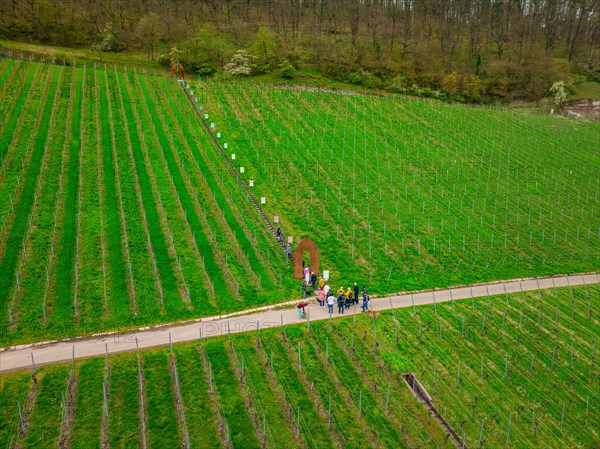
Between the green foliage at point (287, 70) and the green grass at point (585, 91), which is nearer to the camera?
the green foliage at point (287, 70)

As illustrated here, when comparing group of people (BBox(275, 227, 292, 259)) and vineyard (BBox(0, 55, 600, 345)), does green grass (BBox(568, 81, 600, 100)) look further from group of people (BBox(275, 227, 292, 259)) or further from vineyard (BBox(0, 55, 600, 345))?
group of people (BBox(275, 227, 292, 259))

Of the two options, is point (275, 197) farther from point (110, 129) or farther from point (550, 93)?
point (550, 93)

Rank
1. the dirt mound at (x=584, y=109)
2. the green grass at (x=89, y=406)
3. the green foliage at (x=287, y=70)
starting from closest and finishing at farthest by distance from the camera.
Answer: the green grass at (x=89, y=406), the green foliage at (x=287, y=70), the dirt mound at (x=584, y=109)

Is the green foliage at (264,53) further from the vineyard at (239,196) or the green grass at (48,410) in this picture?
the green grass at (48,410)

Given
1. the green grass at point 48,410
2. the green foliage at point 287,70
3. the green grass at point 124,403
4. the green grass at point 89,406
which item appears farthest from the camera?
the green foliage at point 287,70

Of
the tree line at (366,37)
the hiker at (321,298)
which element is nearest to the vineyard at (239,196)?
the hiker at (321,298)

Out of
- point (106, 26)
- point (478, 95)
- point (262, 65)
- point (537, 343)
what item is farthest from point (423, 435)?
point (106, 26)
